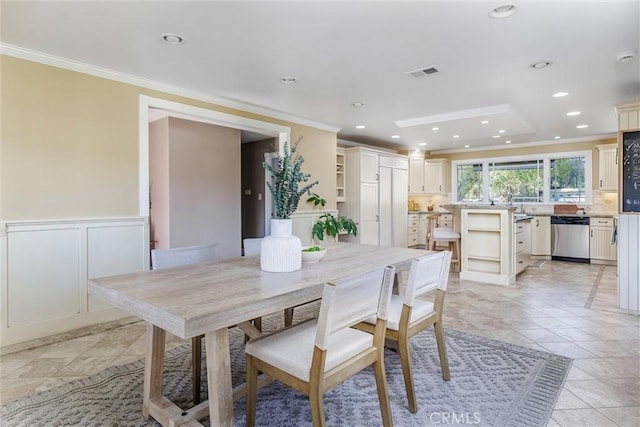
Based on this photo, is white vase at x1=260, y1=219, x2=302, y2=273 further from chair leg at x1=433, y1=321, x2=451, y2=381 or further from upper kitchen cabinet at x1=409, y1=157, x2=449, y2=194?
upper kitchen cabinet at x1=409, y1=157, x2=449, y2=194

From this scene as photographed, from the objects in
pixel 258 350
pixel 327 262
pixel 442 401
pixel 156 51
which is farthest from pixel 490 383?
pixel 156 51

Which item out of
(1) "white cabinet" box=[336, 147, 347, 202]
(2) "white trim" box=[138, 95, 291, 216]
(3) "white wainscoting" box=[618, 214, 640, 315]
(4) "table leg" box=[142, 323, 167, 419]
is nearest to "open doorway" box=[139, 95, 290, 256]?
(2) "white trim" box=[138, 95, 291, 216]

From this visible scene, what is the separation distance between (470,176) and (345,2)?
6975 millimetres

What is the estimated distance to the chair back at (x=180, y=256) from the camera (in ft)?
7.04

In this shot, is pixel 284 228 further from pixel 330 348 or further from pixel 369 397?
pixel 369 397

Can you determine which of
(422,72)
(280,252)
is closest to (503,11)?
(422,72)

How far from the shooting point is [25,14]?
229cm

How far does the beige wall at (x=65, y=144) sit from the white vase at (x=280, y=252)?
218cm

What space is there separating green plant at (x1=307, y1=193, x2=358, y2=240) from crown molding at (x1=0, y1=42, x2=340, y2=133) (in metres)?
1.36

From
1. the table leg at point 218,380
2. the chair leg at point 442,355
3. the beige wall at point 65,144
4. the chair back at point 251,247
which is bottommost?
the chair leg at point 442,355

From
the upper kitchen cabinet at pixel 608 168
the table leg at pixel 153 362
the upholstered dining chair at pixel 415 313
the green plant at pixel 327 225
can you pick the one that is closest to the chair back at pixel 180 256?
the table leg at pixel 153 362

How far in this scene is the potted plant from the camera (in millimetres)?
1954

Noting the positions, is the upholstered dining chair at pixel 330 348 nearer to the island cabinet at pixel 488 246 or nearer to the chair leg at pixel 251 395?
the chair leg at pixel 251 395

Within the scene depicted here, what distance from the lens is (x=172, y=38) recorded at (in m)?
Answer: 2.60
